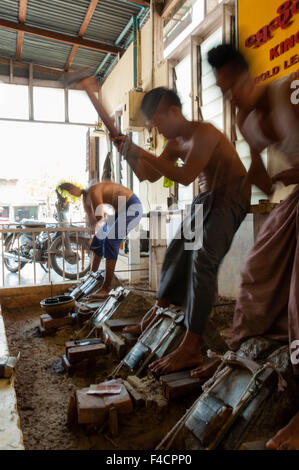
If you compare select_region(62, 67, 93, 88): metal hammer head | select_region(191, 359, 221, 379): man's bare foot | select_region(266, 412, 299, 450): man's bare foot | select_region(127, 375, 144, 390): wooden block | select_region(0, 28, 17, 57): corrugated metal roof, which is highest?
select_region(0, 28, 17, 57): corrugated metal roof

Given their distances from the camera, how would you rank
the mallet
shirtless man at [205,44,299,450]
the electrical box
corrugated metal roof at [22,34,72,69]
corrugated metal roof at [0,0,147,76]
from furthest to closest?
1. corrugated metal roof at [22,34,72,69]
2. corrugated metal roof at [0,0,147,76]
3. the electrical box
4. the mallet
5. shirtless man at [205,44,299,450]

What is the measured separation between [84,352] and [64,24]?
759cm

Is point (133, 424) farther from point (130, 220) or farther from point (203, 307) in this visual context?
point (130, 220)

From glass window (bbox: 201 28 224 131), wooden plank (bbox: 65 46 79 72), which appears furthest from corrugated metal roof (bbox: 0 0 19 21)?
glass window (bbox: 201 28 224 131)

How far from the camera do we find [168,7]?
5.68 m

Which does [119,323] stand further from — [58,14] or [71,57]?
[71,57]

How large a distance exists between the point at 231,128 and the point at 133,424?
3453 millimetres

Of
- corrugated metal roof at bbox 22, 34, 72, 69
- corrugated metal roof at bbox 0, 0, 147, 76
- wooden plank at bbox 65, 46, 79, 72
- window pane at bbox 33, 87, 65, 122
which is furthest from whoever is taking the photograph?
window pane at bbox 33, 87, 65, 122

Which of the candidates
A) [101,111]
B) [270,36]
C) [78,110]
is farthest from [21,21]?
[101,111]

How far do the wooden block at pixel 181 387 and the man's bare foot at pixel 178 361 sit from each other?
0.14m

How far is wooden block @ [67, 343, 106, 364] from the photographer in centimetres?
278

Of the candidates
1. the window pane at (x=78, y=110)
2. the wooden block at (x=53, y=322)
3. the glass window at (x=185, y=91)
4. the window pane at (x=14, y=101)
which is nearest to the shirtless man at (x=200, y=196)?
the wooden block at (x=53, y=322)

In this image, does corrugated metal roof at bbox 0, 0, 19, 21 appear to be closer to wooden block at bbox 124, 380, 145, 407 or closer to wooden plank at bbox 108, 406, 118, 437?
wooden block at bbox 124, 380, 145, 407

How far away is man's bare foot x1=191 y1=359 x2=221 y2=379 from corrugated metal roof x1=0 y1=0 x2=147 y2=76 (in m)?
7.00
